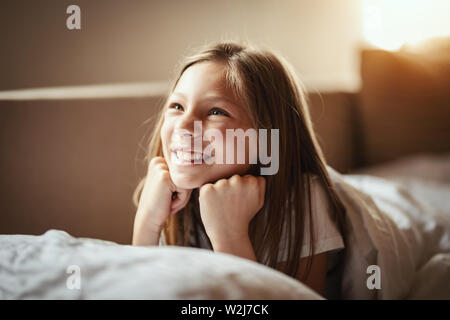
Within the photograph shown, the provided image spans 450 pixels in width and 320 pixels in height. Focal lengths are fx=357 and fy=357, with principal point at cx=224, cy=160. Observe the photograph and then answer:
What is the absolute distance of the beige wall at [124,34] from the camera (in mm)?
675

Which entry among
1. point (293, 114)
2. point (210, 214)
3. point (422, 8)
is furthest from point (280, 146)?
point (422, 8)

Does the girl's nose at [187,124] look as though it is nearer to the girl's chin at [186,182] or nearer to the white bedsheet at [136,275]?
the girl's chin at [186,182]

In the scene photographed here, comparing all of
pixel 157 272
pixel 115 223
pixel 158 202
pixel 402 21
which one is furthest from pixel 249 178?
pixel 402 21

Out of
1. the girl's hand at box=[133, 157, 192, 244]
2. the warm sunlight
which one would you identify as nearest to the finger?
the girl's hand at box=[133, 157, 192, 244]

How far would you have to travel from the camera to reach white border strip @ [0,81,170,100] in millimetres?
701

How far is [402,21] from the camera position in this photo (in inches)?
57.4

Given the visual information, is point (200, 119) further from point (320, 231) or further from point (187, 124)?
point (320, 231)

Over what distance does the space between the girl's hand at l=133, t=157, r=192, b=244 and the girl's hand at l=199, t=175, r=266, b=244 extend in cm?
10

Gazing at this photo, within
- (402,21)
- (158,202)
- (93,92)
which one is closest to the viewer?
(158,202)

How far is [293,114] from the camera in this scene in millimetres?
641

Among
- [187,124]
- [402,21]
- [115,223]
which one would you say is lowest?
[115,223]

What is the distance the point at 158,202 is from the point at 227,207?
0.15 meters

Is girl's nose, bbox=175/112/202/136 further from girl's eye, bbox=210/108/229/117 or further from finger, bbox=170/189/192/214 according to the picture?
finger, bbox=170/189/192/214

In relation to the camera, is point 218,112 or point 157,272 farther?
point 218,112
